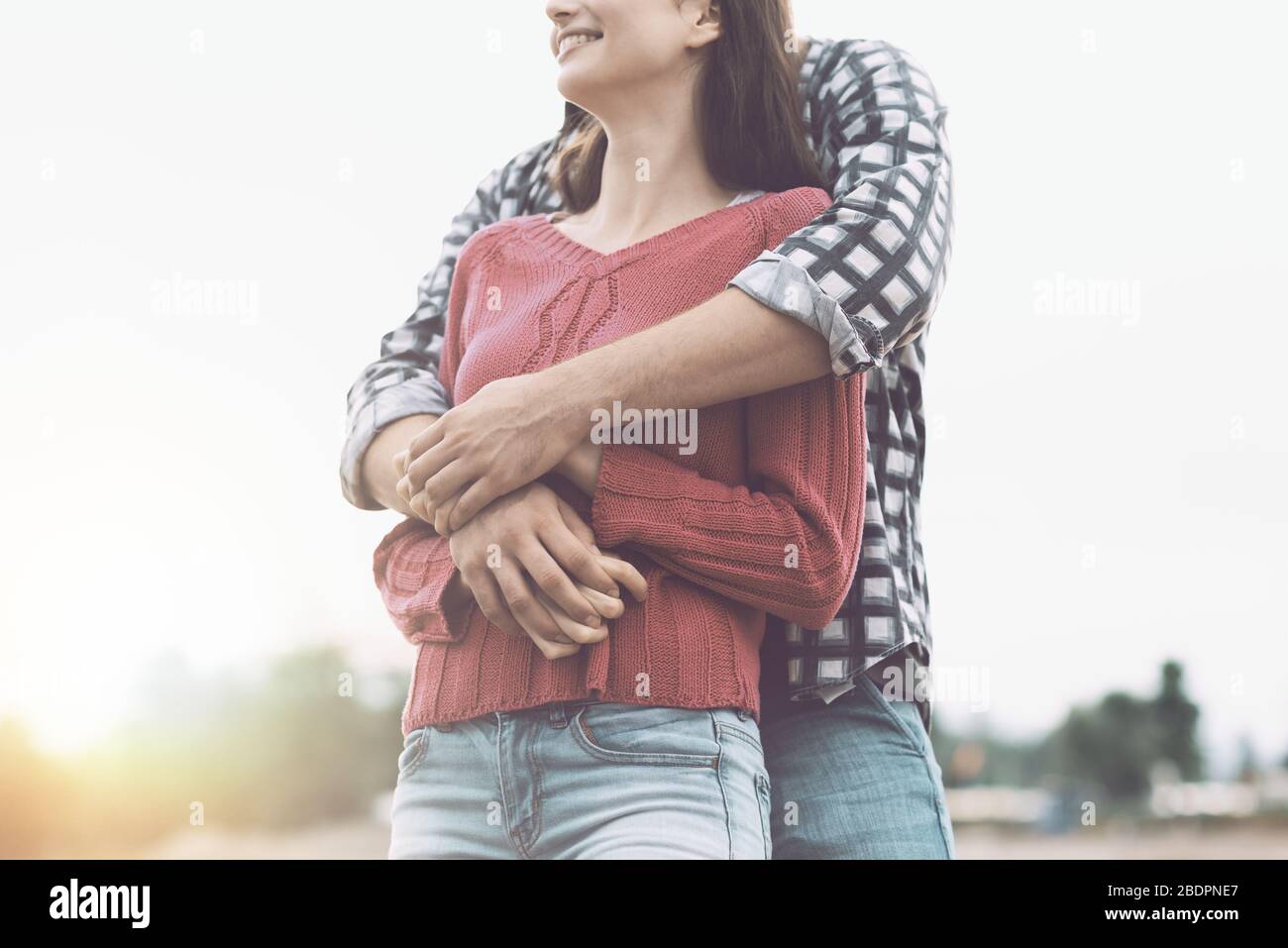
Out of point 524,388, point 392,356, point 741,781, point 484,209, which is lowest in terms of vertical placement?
point 741,781

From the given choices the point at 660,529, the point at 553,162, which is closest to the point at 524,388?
the point at 660,529

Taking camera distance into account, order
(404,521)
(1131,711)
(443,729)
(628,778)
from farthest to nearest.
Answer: (1131,711) < (404,521) < (443,729) < (628,778)

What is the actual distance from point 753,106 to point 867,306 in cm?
37

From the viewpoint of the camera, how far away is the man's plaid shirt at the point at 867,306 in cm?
135

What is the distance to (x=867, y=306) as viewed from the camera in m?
1.35

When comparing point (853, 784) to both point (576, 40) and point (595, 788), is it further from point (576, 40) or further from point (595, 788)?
point (576, 40)

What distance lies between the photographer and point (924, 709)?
5.41ft

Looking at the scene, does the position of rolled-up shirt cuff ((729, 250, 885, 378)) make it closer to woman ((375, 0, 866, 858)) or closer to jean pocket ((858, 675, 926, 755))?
woman ((375, 0, 866, 858))

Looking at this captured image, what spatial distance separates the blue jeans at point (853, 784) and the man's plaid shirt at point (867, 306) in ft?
0.19

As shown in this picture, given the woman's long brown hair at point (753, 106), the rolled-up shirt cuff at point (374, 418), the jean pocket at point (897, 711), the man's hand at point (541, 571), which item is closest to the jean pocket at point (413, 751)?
the man's hand at point (541, 571)

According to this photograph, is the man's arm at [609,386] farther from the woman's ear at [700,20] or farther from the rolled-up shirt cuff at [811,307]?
the woman's ear at [700,20]

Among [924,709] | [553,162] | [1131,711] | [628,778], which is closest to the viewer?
[628,778]
